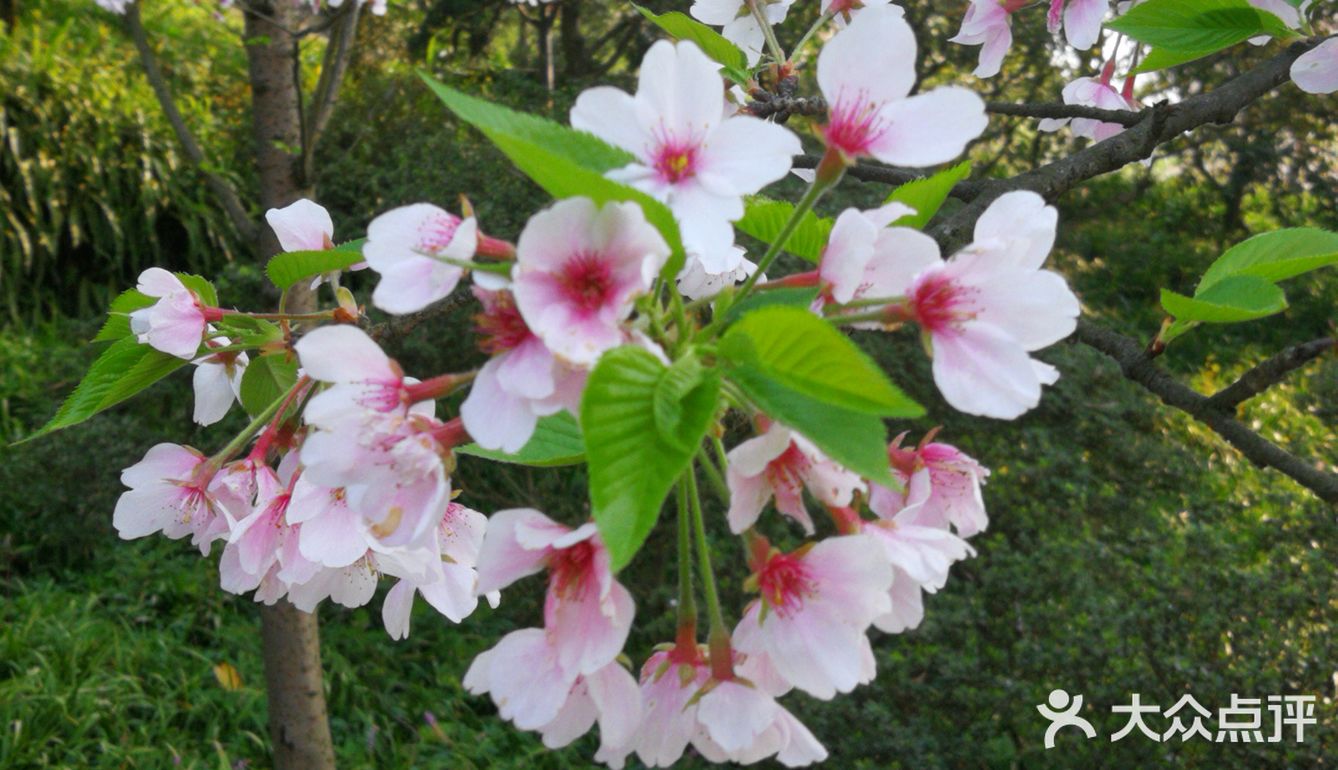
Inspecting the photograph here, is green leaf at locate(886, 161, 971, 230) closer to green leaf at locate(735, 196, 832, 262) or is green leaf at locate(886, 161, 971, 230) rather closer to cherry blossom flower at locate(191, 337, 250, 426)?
green leaf at locate(735, 196, 832, 262)

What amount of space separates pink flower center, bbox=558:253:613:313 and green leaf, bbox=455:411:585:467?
0.21 metres

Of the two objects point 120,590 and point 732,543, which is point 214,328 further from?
point 120,590

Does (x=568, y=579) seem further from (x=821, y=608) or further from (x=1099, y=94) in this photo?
(x=1099, y=94)

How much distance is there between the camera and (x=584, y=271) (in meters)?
0.51

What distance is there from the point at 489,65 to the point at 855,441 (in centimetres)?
550

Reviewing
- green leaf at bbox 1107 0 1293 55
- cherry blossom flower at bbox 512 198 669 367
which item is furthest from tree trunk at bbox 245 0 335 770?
cherry blossom flower at bbox 512 198 669 367

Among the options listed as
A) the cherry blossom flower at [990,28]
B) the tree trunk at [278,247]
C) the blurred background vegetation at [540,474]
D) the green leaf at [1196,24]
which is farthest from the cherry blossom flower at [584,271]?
the blurred background vegetation at [540,474]

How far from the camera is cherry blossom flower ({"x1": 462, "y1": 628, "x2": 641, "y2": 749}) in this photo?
0.61 metres

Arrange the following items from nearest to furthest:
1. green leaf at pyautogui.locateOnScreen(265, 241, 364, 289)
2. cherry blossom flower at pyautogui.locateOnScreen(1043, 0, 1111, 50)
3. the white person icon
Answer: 1. green leaf at pyautogui.locateOnScreen(265, 241, 364, 289)
2. cherry blossom flower at pyautogui.locateOnScreen(1043, 0, 1111, 50)
3. the white person icon

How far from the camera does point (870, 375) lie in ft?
1.55

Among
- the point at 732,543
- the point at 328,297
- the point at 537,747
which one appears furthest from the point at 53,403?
the point at 732,543

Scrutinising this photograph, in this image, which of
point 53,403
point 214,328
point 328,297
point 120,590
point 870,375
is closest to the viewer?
point 870,375

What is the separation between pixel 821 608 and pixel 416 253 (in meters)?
0.30

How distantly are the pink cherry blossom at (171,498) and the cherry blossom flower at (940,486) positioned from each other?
589 mm
